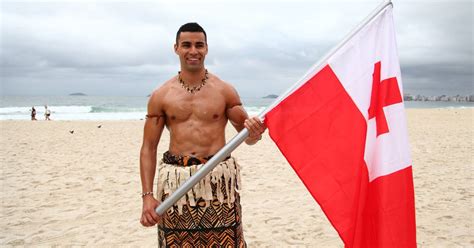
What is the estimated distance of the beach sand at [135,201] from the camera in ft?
17.5

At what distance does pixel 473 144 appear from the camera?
13.7 meters

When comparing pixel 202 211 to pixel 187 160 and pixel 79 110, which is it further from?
pixel 79 110

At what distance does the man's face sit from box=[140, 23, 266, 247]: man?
0.01 metres

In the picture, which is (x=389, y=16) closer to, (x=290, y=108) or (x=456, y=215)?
(x=290, y=108)

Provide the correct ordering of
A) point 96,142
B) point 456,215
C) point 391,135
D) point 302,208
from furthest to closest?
point 96,142, point 302,208, point 456,215, point 391,135

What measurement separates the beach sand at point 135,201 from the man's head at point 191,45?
Answer: 10.8 feet

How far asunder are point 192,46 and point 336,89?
2.99 feet

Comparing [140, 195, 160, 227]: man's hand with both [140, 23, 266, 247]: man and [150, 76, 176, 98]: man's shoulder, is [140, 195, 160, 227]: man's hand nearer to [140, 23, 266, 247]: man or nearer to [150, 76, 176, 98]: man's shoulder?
[140, 23, 266, 247]: man

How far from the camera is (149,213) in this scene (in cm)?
242

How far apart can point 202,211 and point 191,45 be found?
106 centimetres

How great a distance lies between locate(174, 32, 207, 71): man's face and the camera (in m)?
2.40

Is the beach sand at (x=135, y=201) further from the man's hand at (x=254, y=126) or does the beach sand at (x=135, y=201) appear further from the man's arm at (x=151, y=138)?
the man's hand at (x=254, y=126)

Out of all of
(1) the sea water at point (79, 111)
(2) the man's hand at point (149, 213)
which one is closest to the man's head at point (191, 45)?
(2) the man's hand at point (149, 213)

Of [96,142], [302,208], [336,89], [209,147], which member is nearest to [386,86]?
[336,89]
